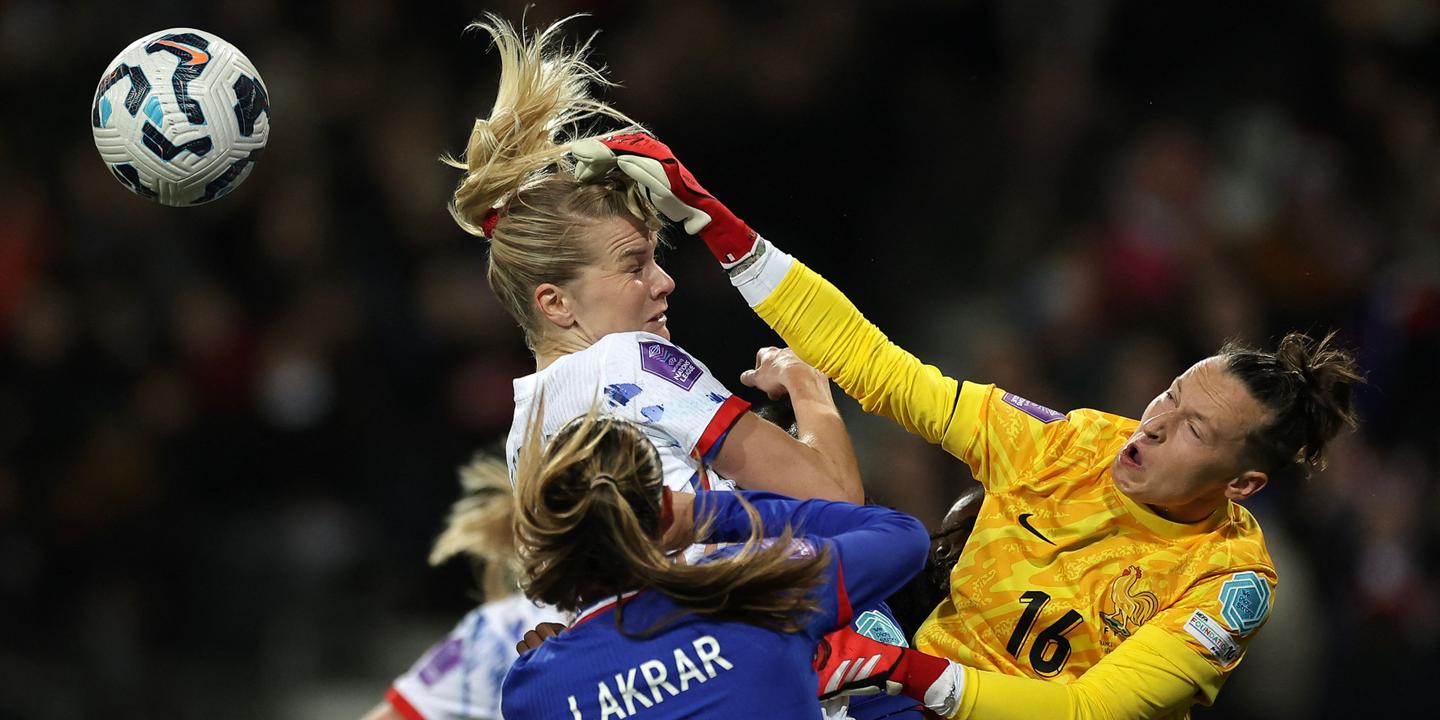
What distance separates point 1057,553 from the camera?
346 cm

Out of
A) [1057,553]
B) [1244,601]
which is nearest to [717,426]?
[1057,553]

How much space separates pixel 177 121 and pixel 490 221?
0.80 metres

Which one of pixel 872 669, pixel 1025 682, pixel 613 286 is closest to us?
pixel 872 669

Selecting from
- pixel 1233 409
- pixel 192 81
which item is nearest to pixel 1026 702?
pixel 1233 409

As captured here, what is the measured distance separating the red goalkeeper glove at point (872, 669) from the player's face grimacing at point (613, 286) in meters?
0.80

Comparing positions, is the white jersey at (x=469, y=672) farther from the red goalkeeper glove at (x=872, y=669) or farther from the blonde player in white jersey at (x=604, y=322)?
the red goalkeeper glove at (x=872, y=669)

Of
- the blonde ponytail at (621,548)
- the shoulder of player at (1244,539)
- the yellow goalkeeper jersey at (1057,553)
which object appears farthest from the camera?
the shoulder of player at (1244,539)

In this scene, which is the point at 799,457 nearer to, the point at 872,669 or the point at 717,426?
the point at 717,426

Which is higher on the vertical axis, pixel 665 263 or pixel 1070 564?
pixel 1070 564

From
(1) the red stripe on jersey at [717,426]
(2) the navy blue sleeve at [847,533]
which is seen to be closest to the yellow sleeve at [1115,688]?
(2) the navy blue sleeve at [847,533]

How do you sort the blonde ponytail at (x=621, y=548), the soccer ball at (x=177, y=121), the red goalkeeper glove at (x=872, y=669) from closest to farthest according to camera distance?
the blonde ponytail at (x=621, y=548), the red goalkeeper glove at (x=872, y=669), the soccer ball at (x=177, y=121)

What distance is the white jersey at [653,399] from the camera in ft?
10.4

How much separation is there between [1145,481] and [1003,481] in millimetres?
323

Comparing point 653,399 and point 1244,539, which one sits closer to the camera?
point 653,399
